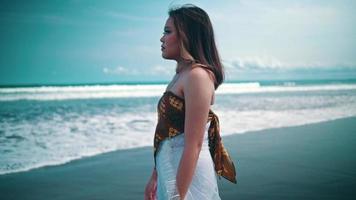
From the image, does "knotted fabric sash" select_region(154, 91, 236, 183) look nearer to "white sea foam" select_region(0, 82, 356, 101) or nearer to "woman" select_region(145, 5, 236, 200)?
"woman" select_region(145, 5, 236, 200)

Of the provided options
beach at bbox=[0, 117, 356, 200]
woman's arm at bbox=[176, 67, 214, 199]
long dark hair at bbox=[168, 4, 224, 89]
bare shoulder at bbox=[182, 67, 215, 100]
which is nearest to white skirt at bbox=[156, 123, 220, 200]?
woman's arm at bbox=[176, 67, 214, 199]

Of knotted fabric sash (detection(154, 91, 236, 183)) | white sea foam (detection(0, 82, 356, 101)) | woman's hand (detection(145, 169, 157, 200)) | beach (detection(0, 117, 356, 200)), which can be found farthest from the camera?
white sea foam (detection(0, 82, 356, 101))

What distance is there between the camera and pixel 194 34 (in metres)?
1.85

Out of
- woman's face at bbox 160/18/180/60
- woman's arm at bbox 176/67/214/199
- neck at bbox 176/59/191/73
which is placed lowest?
woman's arm at bbox 176/67/214/199

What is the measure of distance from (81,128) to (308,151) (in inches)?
247

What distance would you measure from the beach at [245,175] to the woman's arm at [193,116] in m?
3.25

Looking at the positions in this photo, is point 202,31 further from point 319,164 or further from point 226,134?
point 226,134

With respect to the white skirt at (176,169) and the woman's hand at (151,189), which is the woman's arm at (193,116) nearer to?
the white skirt at (176,169)

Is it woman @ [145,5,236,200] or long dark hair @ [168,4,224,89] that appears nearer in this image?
woman @ [145,5,236,200]

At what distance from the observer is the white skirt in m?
1.88

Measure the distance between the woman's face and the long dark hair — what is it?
26 millimetres

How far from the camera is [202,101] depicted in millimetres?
1678

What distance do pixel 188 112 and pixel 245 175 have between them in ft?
14.1

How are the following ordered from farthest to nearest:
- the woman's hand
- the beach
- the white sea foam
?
the white sea foam
the beach
the woman's hand
